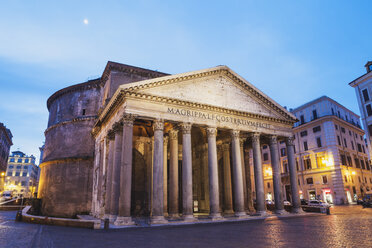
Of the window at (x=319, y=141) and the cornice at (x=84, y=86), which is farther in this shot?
the window at (x=319, y=141)

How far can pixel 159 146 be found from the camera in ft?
50.0

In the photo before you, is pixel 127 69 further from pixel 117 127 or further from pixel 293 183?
pixel 293 183

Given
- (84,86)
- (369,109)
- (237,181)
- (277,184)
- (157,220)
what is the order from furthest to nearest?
1. (84,86)
2. (369,109)
3. (277,184)
4. (237,181)
5. (157,220)

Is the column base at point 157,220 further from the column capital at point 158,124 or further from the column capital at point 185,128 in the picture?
the column capital at point 185,128

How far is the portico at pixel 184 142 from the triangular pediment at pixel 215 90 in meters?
0.06

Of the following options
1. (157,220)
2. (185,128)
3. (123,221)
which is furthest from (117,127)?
Answer: (157,220)

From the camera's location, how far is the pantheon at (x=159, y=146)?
603 inches

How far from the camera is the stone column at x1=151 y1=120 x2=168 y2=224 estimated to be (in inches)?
551

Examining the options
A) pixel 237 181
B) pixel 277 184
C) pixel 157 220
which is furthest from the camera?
pixel 277 184

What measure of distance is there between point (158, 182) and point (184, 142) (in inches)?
126

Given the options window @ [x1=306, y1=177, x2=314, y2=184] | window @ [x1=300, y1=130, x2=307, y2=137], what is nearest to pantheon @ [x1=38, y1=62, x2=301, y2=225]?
window @ [x1=306, y1=177, x2=314, y2=184]

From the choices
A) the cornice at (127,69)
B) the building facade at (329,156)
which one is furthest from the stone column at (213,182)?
the building facade at (329,156)

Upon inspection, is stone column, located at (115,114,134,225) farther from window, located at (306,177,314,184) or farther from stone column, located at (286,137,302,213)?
window, located at (306,177,314,184)

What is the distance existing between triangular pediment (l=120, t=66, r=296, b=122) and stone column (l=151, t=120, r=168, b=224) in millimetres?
2336
